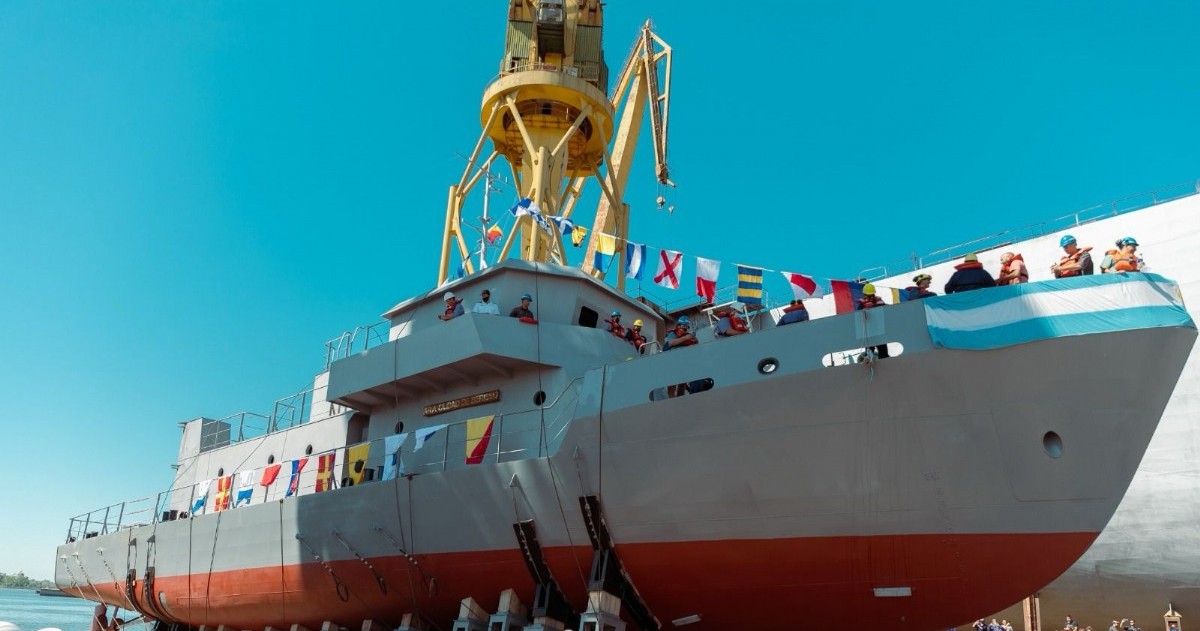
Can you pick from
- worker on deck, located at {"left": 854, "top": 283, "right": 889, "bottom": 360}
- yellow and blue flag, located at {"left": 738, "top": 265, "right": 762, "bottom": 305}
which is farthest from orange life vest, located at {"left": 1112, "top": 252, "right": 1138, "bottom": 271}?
yellow and blue flag, located at {"left": 738, "top": 265, "right": 762, "bottom": 305}

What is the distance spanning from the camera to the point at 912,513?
9633 mm

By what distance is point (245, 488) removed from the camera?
17.3m

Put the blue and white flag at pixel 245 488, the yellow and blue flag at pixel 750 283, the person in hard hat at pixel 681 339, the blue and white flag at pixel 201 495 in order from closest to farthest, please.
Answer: the person in hard hat at pixel 681 339 → the yellow and blue flag at pixel 750 283 → the blue and white flag at pixel 245 488 → the blue and white flag at pixel 201 495

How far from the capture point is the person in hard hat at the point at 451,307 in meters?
14.4

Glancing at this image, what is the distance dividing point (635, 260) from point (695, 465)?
4.73m

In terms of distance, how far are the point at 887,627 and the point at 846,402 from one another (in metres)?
3.24

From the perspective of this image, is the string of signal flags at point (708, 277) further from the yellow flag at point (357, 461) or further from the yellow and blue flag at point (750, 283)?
the yellow flag at point (357, 461)

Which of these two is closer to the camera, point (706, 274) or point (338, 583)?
point (706, 274)

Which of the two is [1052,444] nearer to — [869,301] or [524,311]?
[869,301]

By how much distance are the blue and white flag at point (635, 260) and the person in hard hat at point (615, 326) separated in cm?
90

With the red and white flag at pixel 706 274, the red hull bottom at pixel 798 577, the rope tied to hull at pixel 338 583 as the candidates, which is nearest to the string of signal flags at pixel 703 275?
the red and white flag at pixel 706 274

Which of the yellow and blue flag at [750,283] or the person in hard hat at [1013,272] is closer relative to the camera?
the person in hard hat at [1013,272]

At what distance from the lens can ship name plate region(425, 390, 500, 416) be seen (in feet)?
44.6

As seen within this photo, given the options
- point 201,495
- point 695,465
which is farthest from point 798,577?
point 201,495
